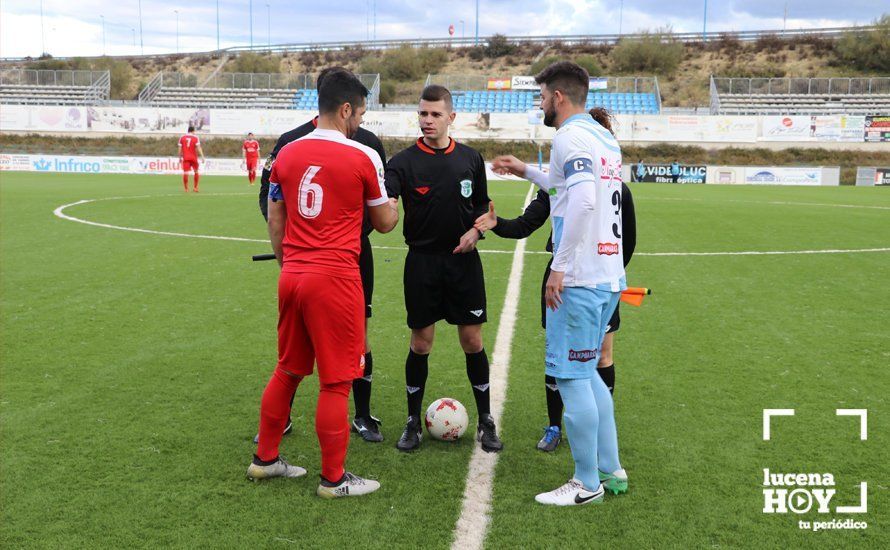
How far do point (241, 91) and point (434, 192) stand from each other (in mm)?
54859

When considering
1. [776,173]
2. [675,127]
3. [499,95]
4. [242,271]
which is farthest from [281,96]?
[242,271]

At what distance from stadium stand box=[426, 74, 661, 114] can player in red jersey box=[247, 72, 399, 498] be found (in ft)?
163

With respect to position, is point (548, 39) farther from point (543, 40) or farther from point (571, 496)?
point (571, 496)

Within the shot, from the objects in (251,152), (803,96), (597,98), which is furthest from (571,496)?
(803,96)

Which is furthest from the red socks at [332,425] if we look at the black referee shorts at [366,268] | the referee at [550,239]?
the referee at [550,239]

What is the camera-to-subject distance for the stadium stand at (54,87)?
55.8 meters

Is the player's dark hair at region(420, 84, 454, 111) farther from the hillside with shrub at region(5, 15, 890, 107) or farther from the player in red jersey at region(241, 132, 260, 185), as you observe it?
the hillside with shrub at region(5, 15, 890, 107)

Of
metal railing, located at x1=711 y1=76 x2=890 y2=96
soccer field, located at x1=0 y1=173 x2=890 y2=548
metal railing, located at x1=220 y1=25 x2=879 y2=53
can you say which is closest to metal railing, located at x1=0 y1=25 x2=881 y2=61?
metal railing, located at x1=220 y1=25 x2=879 y2=53

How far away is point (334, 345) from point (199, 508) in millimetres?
1064

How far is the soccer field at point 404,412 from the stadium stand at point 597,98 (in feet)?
143

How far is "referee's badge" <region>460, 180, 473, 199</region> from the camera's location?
Answer: 15.5ft

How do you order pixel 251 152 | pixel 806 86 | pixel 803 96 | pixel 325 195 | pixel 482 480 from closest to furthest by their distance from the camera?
pixel 325 195, pixel 482 480, pixel 251 152, pixel 803 96, pixel 806 86

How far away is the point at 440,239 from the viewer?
4742mm

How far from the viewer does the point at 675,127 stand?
4816cm
